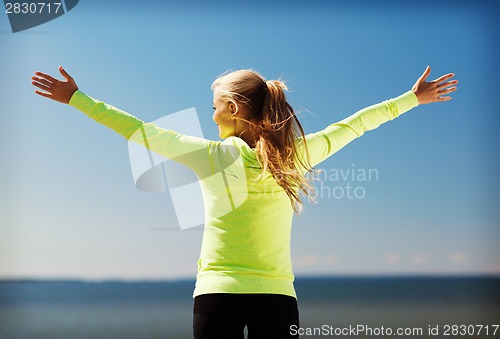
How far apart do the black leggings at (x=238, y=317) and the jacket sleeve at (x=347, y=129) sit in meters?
0.39

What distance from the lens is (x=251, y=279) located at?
1.51 m

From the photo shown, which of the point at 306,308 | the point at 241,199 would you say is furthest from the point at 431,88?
the point at 306,308

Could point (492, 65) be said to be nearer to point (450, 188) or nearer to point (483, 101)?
point (483, 101)

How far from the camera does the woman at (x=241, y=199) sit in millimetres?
1497

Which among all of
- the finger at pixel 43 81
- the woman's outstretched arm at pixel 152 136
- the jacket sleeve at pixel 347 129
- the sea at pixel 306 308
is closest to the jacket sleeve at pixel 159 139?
the woman's outstretched arm at pixel 152 136

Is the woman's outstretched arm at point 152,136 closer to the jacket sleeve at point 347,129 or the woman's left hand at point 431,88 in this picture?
the jacket sleeve at point 347,129

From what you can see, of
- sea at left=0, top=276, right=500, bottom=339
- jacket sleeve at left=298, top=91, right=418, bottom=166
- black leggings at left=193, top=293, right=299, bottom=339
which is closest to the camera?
black leggings at left=193, top=293, right=299, bottom=339

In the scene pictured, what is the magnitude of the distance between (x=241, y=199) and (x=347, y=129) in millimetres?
408

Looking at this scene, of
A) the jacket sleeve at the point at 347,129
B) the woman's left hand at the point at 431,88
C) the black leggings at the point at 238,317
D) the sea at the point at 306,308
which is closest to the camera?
the black leggings at the point at 238,317

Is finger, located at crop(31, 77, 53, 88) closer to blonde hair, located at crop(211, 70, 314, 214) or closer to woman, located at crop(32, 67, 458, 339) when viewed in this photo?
woman, located at crop(32, 67, 458, 339)

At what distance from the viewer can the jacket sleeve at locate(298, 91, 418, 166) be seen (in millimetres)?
1680

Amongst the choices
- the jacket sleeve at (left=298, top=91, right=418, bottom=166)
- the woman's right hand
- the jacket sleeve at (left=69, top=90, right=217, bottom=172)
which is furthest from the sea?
the woman's right hand

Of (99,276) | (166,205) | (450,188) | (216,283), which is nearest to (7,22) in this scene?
(216,283)

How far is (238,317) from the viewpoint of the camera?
1.49 m
